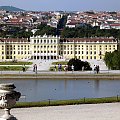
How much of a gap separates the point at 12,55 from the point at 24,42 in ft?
5.66

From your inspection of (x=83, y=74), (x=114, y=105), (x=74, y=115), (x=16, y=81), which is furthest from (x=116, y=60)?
(x=74, y=115)

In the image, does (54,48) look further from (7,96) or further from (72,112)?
(7,96)

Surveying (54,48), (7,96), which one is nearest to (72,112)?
(7,96)

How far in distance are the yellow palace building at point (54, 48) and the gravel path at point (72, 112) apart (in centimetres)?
3672

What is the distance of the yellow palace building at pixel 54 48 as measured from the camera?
4869cm

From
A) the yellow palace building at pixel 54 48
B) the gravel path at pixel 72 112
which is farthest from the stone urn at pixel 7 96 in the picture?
the yellow palace building at pixel 54 48

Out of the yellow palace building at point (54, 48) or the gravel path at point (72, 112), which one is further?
the yellow palace building at point (54, 48)

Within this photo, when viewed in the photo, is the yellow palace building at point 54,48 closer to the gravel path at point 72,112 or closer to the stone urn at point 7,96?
the gravel path at point 72,112

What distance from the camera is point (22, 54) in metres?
49.2

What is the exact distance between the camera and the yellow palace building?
48.7 metres

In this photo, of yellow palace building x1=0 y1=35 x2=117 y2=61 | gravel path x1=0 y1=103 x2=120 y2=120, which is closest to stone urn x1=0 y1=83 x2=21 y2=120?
gravel path x1=0 y1=103 x2=120 y2=120

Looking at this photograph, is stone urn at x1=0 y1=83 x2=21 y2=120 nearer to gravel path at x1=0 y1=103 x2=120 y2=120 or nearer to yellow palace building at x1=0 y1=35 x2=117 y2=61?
gravel path at x1=0 y1=103 x2=120 y2=120

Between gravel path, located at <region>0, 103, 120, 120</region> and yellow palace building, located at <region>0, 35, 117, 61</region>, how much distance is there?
36.7m

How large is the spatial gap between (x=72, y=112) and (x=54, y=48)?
39.1 meters
